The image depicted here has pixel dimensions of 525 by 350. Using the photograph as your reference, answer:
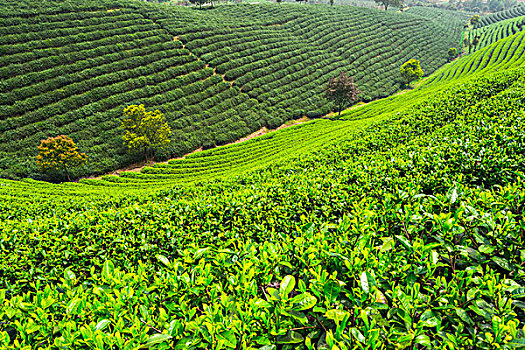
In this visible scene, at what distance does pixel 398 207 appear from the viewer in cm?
375

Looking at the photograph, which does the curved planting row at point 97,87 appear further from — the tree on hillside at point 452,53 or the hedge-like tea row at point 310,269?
the tree on hillside at point 452,53

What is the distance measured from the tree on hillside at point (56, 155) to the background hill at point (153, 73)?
7.67 feet

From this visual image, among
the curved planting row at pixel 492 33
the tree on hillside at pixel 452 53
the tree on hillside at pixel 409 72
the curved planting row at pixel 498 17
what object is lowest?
the tree on hillside at pixel 409 72

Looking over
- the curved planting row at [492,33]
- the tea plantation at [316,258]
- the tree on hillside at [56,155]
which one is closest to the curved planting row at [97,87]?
the tree on hillside at [56,155]

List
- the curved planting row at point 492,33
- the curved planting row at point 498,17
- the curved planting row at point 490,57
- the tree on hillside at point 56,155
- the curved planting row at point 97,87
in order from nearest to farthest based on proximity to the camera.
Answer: the tree on hillside at point 56,155
the curved planting row at point 97,87
the curved planting row at point 490,57
the curved planting row at point 492,33
the curved planting row at point 498,17

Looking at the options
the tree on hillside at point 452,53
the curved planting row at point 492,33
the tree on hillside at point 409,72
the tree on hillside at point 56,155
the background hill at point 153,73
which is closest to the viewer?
the tree on hillside at point 56,155

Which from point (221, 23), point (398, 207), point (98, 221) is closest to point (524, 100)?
point (398, 207)

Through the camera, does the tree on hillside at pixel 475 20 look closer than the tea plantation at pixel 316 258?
No

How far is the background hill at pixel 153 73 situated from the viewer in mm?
31219

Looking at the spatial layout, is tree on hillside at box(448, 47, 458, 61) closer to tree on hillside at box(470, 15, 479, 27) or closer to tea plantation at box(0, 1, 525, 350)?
tree on hillside at box(470, 15, 479, 27)

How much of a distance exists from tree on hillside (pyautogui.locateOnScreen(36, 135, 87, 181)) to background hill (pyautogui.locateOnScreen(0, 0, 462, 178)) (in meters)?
2.34

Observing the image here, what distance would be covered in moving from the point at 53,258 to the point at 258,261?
5066mm

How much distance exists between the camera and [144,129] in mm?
30797

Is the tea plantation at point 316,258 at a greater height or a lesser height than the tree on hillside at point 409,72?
lesser
